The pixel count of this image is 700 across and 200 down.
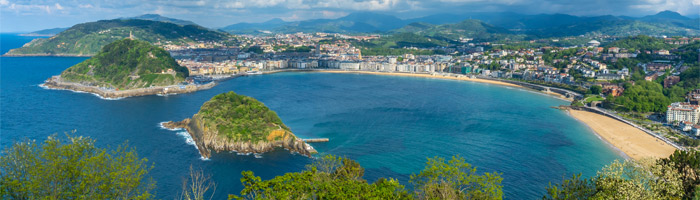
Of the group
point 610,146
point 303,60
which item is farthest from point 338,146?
point 303,60

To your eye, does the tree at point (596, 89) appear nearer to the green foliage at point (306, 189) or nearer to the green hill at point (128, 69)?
the green foliage at point (306, 189)

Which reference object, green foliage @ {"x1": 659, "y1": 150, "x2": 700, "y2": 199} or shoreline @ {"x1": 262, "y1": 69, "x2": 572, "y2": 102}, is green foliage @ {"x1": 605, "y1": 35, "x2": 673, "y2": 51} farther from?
green foliage @ {"x1": 659, "y1": 150, "x2": 700, "y2": 199}

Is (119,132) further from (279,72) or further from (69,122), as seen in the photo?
(279,72)

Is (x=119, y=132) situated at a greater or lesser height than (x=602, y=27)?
lesser

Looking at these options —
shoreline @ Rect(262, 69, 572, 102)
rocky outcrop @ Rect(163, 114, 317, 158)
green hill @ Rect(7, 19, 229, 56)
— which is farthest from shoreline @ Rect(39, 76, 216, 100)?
green hill @ Rect(7, 19, 229, 56)

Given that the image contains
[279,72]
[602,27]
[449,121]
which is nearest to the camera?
[449,121]

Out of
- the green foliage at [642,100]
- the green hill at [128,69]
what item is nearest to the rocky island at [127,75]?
the green hill at [128,69]
